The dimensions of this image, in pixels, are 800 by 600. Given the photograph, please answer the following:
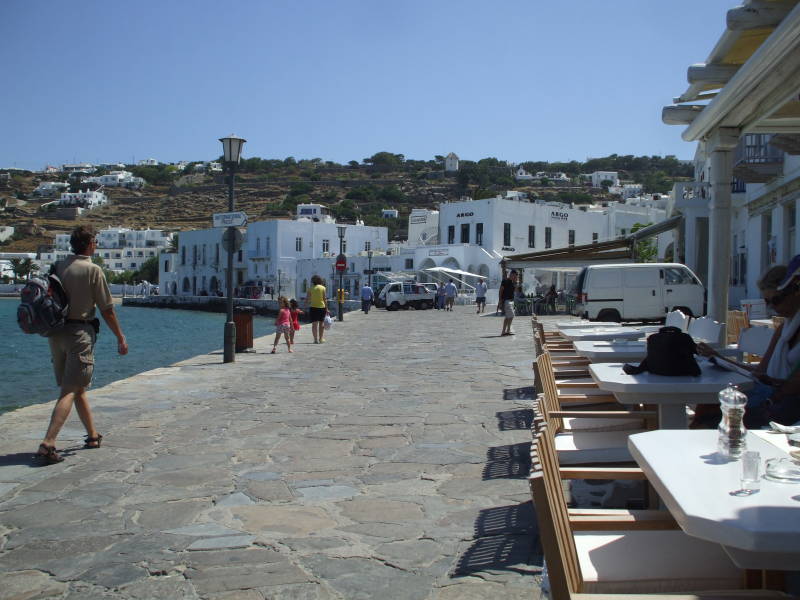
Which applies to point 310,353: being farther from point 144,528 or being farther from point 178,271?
point 178,271

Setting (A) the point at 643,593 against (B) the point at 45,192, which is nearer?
(A) the point at 643,593

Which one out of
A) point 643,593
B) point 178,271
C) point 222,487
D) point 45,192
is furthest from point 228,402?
point 45,192

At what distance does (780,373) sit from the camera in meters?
4.67

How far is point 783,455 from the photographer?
2.62m

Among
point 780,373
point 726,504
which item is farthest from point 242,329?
point 726,504

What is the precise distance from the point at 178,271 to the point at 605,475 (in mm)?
92038

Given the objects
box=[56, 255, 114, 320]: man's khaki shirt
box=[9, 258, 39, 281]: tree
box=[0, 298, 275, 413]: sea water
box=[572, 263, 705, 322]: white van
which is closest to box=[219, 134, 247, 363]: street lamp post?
box=[0, 298, 275, 413]: sea water

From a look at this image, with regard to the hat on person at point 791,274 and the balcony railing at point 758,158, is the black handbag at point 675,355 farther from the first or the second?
the balcony railing at point 758,158

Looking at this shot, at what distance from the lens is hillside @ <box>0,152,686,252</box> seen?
471ft

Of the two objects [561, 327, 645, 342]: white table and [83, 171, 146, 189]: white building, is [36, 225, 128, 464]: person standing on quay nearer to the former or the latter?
[561, 327, 645, 342]: white table

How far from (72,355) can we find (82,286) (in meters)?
0.54

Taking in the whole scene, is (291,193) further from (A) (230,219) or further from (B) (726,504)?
(B) (726,504)

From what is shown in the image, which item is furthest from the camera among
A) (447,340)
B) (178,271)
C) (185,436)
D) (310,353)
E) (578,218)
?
(178,271)

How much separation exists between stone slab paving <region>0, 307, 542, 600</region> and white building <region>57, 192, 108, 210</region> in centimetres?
16804
